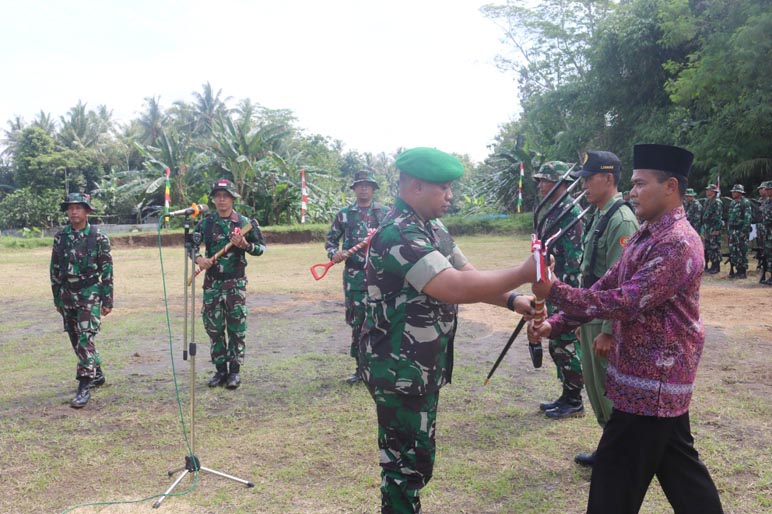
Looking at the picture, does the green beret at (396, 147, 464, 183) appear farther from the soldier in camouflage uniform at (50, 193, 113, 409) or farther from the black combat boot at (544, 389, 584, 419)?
the soldier in camouflage uniform at (50, 193, 113, 409)

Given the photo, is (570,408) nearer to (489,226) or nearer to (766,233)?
(766,233)

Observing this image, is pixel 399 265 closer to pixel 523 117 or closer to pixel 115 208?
pixel 523 117

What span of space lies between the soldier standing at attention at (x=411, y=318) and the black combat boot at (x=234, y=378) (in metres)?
3.37

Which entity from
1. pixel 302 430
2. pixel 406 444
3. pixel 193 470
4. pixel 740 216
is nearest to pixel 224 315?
pixel 302 430

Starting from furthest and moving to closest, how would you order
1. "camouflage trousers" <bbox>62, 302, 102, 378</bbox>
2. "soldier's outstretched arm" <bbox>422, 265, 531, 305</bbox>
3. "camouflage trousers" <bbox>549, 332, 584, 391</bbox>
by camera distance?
1. "camouflage trousers" <bbox>62, 302, 102, 378</bbox>
2. "camouflage trousers" <bbox>549, 332, 584, 391</bbox>
3. "soldier's outstretched arm" <bbox>422, 265, 531, 305</bbox>

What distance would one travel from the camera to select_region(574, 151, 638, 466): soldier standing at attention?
11.5 feet

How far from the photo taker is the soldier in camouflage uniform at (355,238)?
232 inches

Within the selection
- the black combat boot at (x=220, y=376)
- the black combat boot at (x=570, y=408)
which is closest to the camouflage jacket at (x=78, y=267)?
the black combat boot at (x=220, y=376)

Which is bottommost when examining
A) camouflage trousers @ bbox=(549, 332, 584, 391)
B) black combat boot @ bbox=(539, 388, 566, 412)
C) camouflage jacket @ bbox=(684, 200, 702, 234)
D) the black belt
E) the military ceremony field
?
the military ceremony field

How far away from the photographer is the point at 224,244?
5824 millimetres

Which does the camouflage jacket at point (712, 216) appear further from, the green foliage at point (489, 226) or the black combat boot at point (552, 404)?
the green foliage at point (489, 226)

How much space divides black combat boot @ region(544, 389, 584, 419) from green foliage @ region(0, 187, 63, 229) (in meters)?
40.3

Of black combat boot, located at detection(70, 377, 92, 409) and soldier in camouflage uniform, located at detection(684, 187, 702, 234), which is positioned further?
soldier in camouflage uniform, located at detection(684, 187, 702, 234)

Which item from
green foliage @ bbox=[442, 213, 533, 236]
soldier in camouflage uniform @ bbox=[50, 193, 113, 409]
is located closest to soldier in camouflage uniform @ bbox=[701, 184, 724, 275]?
soldier in camouflage uniform @ bbox=[50, 193, 113, 409]
